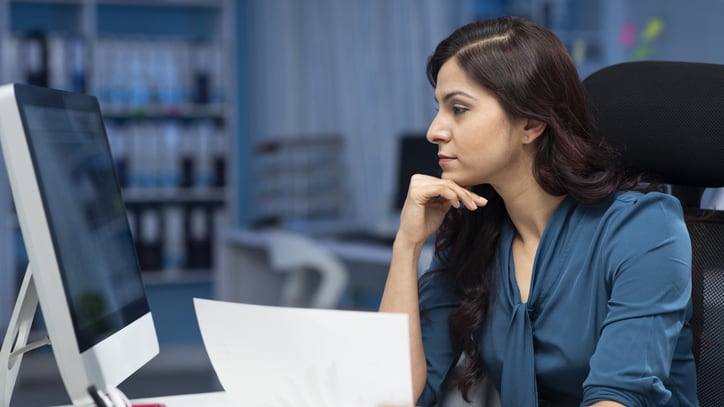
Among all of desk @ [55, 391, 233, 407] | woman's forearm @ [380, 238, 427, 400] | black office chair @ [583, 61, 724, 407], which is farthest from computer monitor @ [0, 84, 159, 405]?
black office chair @ [583, 61, 724, 407]

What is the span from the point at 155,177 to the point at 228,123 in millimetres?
486

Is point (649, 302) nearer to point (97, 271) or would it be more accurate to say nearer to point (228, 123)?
point (97, 271)

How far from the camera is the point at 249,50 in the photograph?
5.10 metres

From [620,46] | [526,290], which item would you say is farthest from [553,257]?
[620,46]

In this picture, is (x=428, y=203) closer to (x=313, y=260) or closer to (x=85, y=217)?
(x=85, y=217)

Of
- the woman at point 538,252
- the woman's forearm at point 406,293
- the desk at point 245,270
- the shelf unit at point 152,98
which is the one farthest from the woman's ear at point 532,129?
the shelf unit at point 152,98

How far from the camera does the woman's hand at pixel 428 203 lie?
144 cm

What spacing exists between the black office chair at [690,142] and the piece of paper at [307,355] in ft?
2.07

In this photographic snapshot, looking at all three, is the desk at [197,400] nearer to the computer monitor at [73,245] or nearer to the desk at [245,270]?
the computer monitor at [73,245]

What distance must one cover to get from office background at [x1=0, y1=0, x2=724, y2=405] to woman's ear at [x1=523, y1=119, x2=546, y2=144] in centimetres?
244

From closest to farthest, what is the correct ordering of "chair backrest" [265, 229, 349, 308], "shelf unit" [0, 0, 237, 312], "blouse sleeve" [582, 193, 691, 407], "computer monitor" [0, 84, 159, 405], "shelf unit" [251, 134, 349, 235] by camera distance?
"computer monitor" [0, 84, 159, 405], "blouse sleeve" [582, 193, 691, 407], "chair backrest" [265, 229, 349, 308], "shelf unit" [251, 134, 349, 235], "shelf unit" [0, 0, 237, 312]

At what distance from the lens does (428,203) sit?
1.54 metres

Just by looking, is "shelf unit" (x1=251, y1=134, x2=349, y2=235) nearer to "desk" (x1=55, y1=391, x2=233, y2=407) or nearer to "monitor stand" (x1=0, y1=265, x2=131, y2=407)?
"desk" (x1=55, y1=391, x2=233, y2=407)

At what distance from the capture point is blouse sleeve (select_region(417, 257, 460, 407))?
4.92 feet
